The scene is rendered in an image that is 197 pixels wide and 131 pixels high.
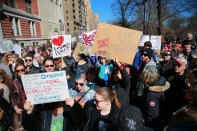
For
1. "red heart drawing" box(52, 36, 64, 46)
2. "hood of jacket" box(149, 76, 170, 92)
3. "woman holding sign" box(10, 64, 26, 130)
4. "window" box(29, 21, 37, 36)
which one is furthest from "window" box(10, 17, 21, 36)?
"hood of jacket" box(149, 76, 170, 92)

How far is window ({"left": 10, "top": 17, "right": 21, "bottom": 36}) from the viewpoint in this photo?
17.3 metres

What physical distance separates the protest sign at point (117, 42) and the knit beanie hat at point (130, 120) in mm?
1338

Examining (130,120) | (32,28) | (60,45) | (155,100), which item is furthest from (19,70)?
(32,28)

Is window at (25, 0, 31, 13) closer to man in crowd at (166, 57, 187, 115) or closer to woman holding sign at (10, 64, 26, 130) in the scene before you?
woman holding sign at (10, 64, 26, 130)

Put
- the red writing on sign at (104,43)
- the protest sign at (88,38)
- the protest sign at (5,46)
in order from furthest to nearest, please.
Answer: the protest sign at (5,46) < the protest sign at (88,38) < the red writing on sign at (104,43)

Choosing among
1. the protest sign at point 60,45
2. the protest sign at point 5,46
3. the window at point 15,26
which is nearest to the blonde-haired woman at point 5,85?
the protest sign at point 60,45

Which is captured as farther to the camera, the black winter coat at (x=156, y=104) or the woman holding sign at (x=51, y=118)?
the black winter coat at (x=156, y=104)

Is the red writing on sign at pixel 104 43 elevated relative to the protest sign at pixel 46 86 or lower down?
elevated

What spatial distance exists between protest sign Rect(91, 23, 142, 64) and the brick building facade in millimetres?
15994

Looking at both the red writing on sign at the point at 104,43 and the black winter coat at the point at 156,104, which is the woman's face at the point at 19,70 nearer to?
the red writing on sign at the point at 104,43

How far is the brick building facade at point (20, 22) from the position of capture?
15406 millimetres

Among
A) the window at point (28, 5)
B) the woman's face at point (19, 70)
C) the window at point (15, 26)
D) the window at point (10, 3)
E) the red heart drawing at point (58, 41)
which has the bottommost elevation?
the woman's face at point (19, 70)

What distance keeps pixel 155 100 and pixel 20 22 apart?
2163cm

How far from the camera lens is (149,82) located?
7.72 ft
